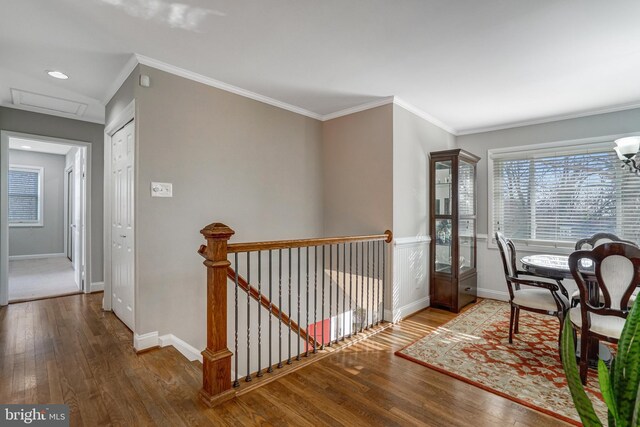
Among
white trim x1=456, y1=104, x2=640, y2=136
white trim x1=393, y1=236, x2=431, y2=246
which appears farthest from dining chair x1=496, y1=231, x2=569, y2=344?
white trim x1=456, y1=104, x2=640, y2=136

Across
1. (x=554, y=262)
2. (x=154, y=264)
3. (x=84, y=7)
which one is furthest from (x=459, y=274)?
(x=84, y=7)

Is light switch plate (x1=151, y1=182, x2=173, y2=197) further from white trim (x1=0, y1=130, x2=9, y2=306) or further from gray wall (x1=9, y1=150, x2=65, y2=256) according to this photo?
gray wall (x1=9, y1=150, x2=65, y2=256)

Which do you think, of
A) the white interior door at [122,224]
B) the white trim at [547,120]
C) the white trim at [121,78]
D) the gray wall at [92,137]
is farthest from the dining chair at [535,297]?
the gray wall at [92,137]

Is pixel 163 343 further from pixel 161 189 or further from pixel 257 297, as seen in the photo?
pixel 161 189

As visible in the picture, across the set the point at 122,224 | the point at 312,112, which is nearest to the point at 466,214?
the point at 312,112

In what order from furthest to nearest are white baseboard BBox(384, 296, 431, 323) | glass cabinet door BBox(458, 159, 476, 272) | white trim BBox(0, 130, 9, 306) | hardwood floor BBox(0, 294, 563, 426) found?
glass cabinet door BBox(458, 159, 476, 272), white trim BBox(0, 130, 9, 306), white baseboard BBox(384, 296, 431, 323), hardwood floor BBox(0, 294, 563, 426)

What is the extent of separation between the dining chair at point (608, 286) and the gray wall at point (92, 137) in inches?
216

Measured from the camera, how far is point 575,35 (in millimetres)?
2248

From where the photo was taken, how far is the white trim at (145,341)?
2.55 m

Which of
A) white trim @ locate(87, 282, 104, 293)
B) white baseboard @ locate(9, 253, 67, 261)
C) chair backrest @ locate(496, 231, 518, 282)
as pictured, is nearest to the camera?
chair backrest @ locate(496, 231, 518, 282)

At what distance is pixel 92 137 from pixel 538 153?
6.39m

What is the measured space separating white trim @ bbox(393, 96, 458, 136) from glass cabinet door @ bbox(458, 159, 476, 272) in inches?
28.1

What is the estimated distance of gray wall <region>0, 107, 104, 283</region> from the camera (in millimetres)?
3980

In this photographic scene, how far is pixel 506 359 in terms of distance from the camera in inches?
104
